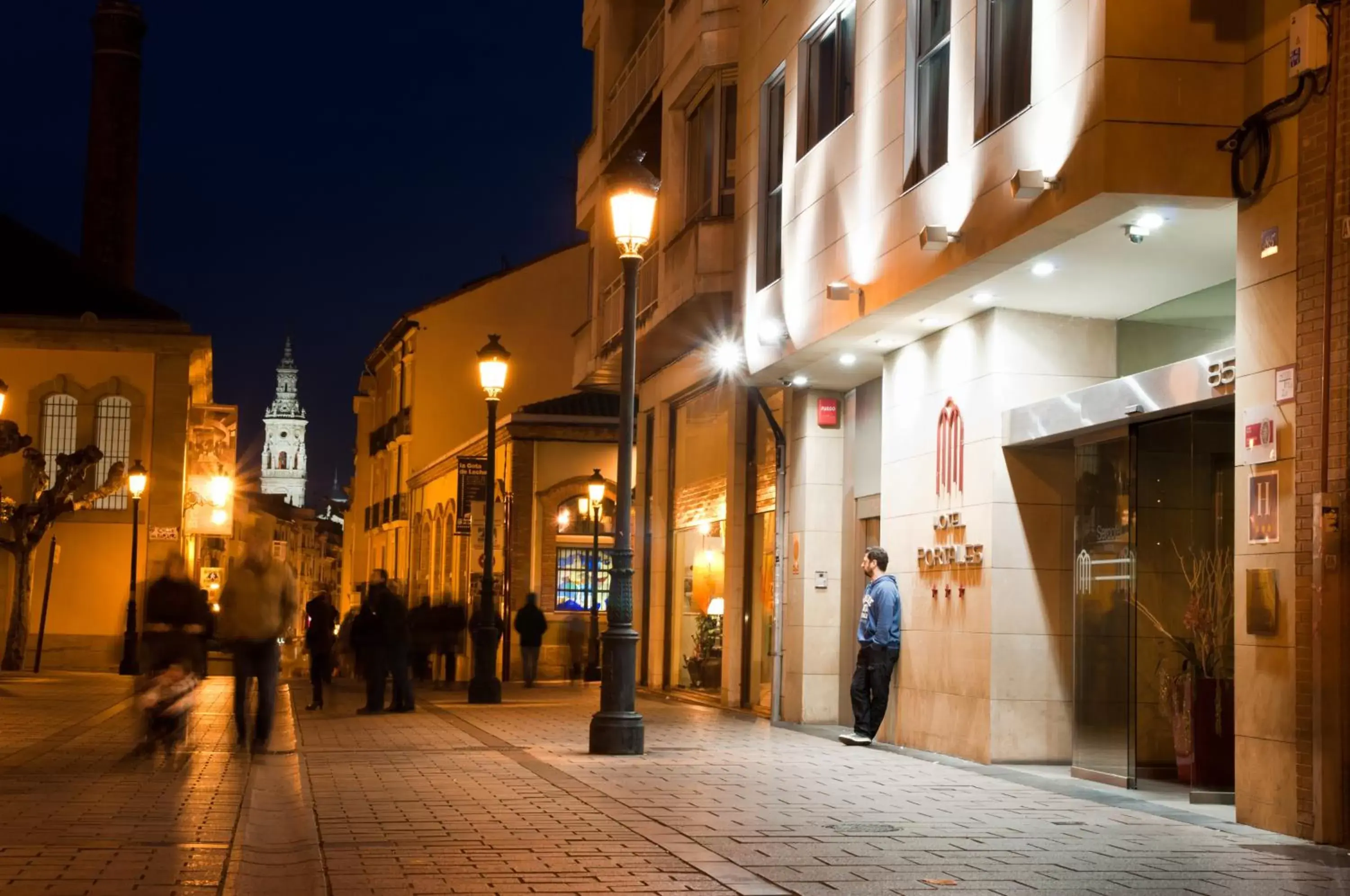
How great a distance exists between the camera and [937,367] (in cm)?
1694

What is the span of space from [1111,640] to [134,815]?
25.1 ft

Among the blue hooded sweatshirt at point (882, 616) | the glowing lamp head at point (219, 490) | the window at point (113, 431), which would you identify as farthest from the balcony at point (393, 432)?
the blue hooded sweatshirt at point (882, 616)

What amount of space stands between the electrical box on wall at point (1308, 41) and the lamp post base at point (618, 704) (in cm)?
774

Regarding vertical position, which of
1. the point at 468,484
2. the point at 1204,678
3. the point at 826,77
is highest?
the point at 826,77

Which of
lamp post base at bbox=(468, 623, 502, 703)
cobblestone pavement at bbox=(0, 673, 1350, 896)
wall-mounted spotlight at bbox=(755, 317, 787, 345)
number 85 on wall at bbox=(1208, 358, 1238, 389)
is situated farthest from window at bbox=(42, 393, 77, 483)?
number 85 on wall at bbox=(1208, 358, 1238, 389)

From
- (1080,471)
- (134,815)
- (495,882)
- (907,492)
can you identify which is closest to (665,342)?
(907,492)

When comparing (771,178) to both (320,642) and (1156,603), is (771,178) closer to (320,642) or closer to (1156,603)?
(1156,603)

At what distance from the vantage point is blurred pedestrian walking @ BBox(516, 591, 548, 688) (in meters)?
33.3

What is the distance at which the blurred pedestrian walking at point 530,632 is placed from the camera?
Result: 33344mm

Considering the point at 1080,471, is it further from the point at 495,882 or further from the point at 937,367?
the point at 495,882

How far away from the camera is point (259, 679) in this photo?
51.4ft

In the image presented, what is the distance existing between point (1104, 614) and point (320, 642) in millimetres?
14126

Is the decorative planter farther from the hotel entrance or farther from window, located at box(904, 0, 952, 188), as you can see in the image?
window, located at box(904, 0, 952, 188)

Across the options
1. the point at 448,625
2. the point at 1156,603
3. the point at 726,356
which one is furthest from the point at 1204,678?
the point at 448,625
